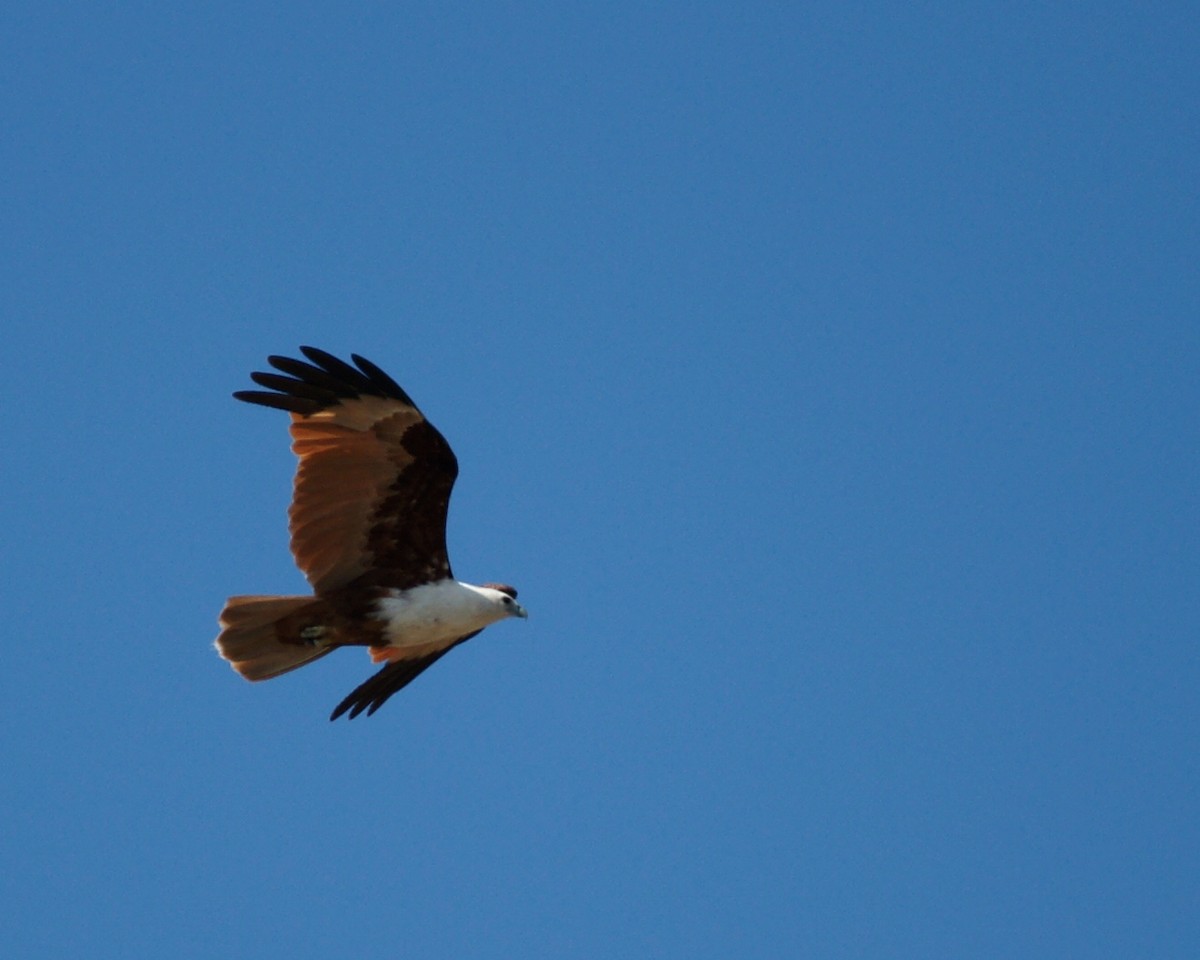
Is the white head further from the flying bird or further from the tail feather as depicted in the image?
the tail feather

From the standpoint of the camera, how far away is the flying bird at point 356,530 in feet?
42.1

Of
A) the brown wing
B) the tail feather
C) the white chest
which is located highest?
the brown wing

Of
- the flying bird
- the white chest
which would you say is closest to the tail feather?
the flying bird

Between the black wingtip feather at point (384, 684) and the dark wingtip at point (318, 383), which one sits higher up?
the dark wingtip at point (318, 383)

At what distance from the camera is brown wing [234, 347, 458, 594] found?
1280 cm

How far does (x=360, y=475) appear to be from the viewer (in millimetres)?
12984

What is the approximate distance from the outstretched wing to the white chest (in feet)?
1.77

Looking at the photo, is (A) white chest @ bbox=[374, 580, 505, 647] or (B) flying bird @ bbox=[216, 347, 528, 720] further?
(A) white chest @ bbox=[374, 580, 505, 647]

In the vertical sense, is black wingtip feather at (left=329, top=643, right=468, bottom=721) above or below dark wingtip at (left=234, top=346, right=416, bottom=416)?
below

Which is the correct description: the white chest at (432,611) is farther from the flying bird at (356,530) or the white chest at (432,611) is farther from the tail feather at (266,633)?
the tail feather at (266,633)

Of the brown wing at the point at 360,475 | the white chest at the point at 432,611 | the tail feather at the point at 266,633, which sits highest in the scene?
the brown wing at the point at 360,475

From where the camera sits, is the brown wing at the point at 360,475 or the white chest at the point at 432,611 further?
the white chest at the point at 432,611

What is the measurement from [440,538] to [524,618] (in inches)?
35.4

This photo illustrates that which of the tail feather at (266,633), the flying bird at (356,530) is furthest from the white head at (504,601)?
the tail feather at (266,633)
